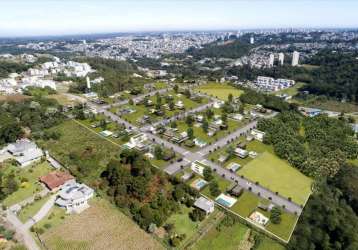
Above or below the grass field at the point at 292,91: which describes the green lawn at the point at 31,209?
above

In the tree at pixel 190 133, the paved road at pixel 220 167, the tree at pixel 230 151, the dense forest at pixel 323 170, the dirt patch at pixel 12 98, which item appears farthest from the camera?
the dirt patch at pixel 12 98

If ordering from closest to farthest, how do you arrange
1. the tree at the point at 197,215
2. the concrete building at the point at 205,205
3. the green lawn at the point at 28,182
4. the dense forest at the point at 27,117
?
the tree at the point at 197,215, the concrete building at the point at 205,205, the green lawn at the point at 28,182, the dense forest at the point at 27,117

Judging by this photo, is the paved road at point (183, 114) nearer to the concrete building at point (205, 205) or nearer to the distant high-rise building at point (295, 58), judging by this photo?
the concrete building at point (205, 205)

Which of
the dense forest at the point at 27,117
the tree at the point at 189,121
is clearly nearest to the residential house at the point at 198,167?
the tree at the point at 189,121

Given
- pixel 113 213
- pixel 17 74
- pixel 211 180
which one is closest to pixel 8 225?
pixel 113 213

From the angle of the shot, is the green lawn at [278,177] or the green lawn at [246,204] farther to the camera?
the green lawn at [278,177]

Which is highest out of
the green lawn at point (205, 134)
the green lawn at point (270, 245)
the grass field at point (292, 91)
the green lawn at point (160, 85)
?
the green lawn at point (160, 85)

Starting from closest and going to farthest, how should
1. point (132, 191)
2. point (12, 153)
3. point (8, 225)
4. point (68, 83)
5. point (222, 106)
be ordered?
1. point (8, 225)
2. point (132, 191)
3. point (12, 153)
4. point (222, 106)
5. point (68, 83)

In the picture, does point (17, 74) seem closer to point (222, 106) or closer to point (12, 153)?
point (12, 153)
